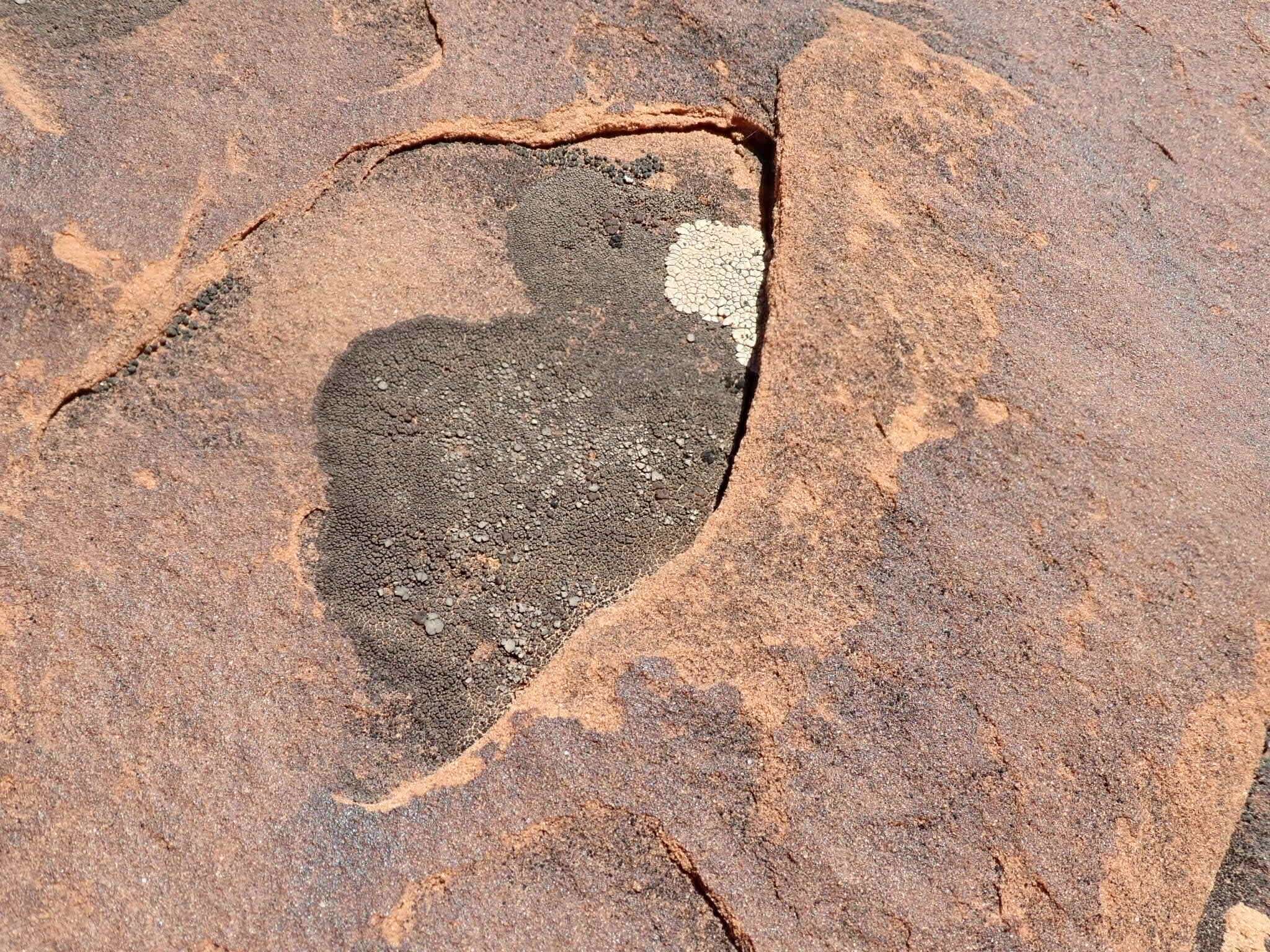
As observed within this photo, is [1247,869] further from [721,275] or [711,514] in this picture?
[721,275]

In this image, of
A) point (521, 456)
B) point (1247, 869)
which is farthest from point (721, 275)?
point (1247, 869)

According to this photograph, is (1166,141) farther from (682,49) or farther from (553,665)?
(553,665)

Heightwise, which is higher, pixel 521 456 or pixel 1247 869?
pixel 1247 869

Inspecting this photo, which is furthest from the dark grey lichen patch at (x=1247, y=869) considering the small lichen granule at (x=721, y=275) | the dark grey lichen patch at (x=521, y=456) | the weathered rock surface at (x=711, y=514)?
the small lichen granule at (x=721, y=275)

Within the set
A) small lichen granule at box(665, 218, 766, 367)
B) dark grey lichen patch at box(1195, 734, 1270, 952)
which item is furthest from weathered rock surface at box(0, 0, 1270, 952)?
small lichen granule at box(665, 218, 766, 367)

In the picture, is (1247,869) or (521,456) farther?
(521,456)

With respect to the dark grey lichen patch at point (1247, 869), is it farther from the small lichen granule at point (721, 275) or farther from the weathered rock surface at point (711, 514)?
the small lichen granule at point (721, 275)

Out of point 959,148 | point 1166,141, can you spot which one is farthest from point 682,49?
point 1166,141

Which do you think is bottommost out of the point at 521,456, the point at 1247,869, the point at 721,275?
the point at 521,456

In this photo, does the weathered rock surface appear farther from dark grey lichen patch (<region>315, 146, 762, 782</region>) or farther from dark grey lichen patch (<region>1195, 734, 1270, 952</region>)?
dark grey lichen patch (<region>315, 146, 762, 782</region>)
